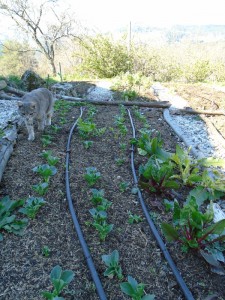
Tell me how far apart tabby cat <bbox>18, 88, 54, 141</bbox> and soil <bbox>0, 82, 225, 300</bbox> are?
569mm

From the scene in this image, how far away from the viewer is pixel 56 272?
2.16 meters

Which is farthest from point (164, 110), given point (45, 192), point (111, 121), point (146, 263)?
point (146, 263)

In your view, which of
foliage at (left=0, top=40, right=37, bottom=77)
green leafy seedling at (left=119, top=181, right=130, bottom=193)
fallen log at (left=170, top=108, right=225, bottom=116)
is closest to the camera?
green leafy seedling at (left=119, top=181, right=130, bottom=193)

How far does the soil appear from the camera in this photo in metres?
2.31

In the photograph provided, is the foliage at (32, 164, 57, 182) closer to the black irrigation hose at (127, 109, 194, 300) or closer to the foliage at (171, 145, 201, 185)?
the black irrigation hose at (127, 109, 194, 300)

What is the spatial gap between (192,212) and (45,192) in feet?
6.33

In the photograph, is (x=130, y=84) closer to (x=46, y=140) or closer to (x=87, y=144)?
(x=87, y=144)

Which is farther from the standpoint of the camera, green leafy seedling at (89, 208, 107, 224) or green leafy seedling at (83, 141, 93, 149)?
green leafy seedling at (83, 141, 93, 149)

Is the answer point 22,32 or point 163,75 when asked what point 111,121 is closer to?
point 163,75

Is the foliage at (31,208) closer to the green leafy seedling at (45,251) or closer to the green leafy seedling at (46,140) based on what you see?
the green leafy seedling at (45,251)

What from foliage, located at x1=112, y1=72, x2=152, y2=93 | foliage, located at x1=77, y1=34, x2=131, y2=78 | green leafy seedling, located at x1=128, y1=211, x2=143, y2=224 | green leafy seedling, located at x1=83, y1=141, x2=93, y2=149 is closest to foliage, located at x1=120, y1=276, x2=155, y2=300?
green leafy seedling, located at x1=128, y1=211, x2=143, y2=224

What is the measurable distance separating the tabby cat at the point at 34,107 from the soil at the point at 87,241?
57 cm

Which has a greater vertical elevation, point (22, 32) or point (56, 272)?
point (22, 32)

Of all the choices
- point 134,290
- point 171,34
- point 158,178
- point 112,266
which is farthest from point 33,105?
point 171,34
